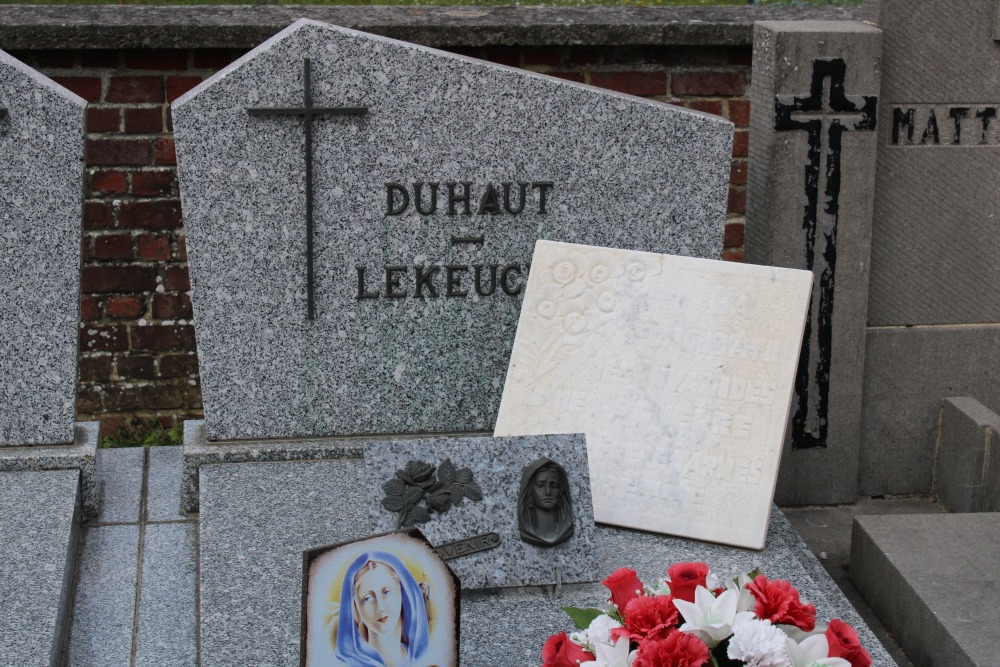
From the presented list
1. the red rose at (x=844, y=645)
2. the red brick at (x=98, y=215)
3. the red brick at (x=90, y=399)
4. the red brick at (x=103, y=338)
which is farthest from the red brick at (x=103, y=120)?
the red rose at (x=844, y=645)

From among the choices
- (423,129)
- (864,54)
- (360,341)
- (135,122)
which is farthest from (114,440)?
(864,54)

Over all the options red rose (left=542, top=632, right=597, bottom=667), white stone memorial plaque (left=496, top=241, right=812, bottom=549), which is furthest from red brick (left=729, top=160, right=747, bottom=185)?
red rose (left=542, top=632, right=597, bottom=667)

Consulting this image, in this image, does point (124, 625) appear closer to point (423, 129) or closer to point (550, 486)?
point (550, 486)

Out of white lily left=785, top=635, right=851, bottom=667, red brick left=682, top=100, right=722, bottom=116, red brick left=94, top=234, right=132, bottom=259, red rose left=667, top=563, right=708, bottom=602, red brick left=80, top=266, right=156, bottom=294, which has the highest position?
red brick left=682, top=100, right=722, bottom=116

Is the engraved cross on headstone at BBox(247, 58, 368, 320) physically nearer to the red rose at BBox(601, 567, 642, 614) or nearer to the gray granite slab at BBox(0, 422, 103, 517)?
the gray granite slab at BBox(0, 422, 103, 517)

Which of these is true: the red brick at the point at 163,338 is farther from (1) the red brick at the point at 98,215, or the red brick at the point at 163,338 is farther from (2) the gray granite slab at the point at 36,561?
(2) the gray granite slab at the point at 36,561

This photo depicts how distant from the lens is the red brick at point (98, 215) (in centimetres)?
459

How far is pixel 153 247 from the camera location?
4652 millimetres

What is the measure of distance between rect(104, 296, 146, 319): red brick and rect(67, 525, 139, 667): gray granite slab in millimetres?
1610

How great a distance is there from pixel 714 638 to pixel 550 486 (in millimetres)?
960

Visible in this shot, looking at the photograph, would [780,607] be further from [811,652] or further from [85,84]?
[85,84]

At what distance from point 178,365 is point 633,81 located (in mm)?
2021

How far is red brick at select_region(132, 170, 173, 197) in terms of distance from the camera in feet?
15.1

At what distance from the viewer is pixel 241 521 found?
301 centimetres
